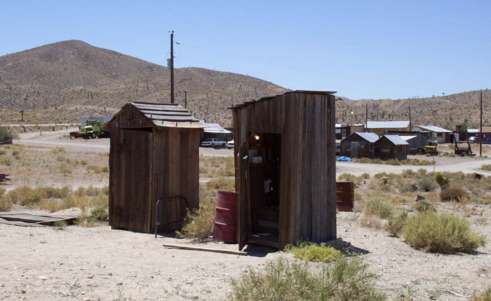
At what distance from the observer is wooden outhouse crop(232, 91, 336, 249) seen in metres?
9.43

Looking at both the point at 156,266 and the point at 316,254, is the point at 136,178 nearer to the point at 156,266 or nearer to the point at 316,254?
the point at 156,266

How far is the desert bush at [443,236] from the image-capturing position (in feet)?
32.1

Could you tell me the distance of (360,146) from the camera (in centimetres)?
5216

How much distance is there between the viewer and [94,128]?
60.4m

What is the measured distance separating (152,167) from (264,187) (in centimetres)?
227

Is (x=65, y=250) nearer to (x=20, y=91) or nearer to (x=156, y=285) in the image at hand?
(x=156, y=285)

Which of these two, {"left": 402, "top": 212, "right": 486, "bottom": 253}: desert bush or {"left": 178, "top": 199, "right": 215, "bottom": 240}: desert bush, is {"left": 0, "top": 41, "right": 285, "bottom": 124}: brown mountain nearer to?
{"left": 178, "top": 199, "right": 215, "bottom": 240}: desert bush

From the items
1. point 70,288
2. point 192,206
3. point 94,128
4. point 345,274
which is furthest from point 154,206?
point 94,128

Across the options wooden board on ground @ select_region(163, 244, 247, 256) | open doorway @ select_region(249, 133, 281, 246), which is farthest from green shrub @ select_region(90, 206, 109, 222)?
open doorway @ select_region(249, 133, 281, 246)

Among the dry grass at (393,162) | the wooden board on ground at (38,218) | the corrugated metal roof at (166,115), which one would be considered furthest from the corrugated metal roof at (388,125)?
the wooden board on ground at (38,218)

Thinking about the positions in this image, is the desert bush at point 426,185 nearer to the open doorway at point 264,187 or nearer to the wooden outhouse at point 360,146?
the open doorway at point 264,187

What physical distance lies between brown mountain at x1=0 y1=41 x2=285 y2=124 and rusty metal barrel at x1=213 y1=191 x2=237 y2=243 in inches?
3065

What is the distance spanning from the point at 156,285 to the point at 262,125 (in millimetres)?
3817


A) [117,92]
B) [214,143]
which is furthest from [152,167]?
[117,92]
